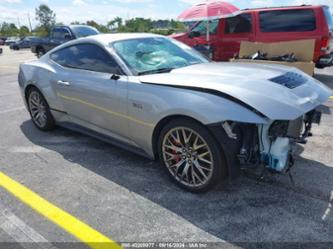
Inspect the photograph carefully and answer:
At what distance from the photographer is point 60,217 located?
2629 mm

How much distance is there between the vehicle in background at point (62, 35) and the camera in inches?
519

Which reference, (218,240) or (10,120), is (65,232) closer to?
(218,240)

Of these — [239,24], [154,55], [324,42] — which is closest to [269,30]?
[239,24]

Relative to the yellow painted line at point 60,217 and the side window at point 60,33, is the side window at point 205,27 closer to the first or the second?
the side window at point 60,33

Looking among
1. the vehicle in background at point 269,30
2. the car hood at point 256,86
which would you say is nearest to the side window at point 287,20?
the vehicle in background at point 269,30

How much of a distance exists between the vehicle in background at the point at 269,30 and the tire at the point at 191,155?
6127mm

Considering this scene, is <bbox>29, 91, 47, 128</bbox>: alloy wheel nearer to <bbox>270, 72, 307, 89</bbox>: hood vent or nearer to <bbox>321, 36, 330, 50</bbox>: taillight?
<bbox>270, 72, 307, 89</bbox>: hood vent

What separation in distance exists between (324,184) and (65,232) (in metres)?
2.42

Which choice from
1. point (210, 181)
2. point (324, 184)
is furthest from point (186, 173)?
point (324, 184)

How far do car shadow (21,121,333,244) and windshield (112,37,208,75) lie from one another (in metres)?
1.11

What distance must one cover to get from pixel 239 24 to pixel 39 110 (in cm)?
613

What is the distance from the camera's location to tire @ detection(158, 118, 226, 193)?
261 cm

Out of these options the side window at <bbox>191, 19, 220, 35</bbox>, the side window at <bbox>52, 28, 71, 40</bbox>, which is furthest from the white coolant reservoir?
the side window at <bbox>52, 28, 71, 40</bbox>

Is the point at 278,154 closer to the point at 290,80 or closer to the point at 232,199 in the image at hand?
the point at 232,199
